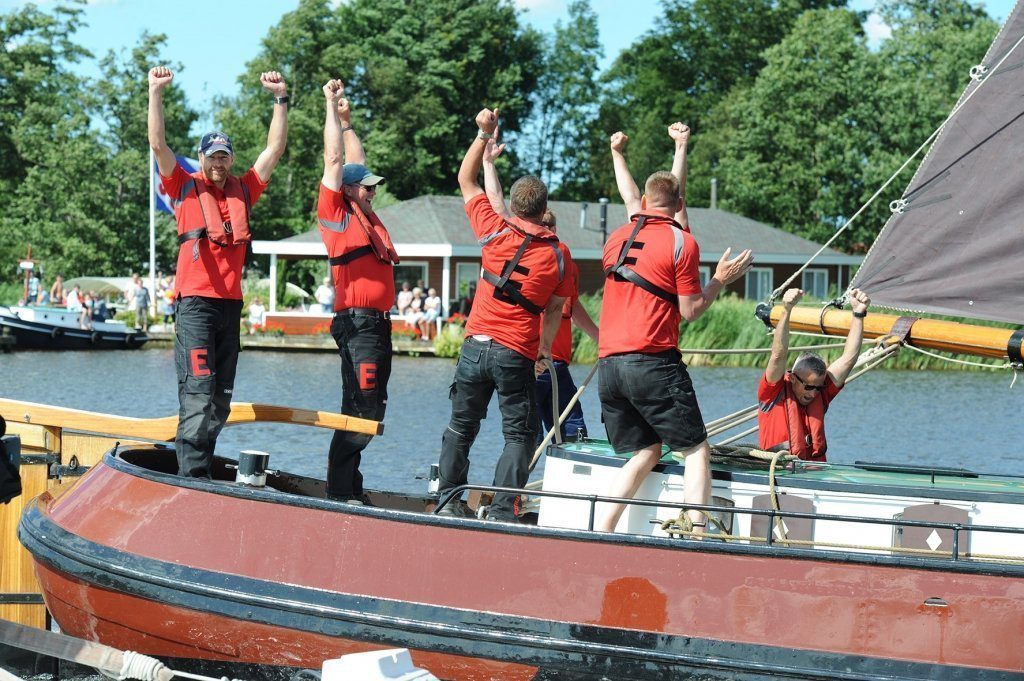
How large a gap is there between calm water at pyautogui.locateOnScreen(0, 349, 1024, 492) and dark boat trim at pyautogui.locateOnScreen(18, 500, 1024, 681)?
282 inches

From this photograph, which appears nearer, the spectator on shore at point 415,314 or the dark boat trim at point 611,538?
the dark boat trim at point 611,538

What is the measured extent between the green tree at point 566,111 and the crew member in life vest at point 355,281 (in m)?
60.6

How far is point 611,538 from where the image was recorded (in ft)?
19.3

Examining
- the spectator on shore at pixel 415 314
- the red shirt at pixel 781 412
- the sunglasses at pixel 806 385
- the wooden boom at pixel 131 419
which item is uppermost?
the spectator on shore at pixel 415 314

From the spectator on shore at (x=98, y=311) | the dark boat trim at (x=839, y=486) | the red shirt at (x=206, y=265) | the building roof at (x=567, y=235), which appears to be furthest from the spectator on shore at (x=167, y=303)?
the dark boat trim at (x=839, y=486)

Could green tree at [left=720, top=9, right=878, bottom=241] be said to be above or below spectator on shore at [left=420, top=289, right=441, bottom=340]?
above

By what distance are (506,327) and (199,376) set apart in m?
1.61

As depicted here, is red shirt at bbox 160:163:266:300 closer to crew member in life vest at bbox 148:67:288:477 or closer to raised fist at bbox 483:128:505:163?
crew member in life vest at bbox 148:67:288:477

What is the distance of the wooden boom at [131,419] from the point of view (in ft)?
23.5

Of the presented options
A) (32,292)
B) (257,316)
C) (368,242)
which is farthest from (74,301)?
(368,242)

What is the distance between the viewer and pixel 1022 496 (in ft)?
20.2

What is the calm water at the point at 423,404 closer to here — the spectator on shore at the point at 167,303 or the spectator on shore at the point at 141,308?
the spectator on shore at the point at 141,308

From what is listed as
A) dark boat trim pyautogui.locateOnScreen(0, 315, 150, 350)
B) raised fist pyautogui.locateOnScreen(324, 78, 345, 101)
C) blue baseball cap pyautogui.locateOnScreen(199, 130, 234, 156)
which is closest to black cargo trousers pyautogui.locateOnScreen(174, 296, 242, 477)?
blue baseball cap pyautogui.locateOnScreen(199, 130, 234, 156)

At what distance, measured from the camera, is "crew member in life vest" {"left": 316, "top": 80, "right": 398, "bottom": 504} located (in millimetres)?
7102
